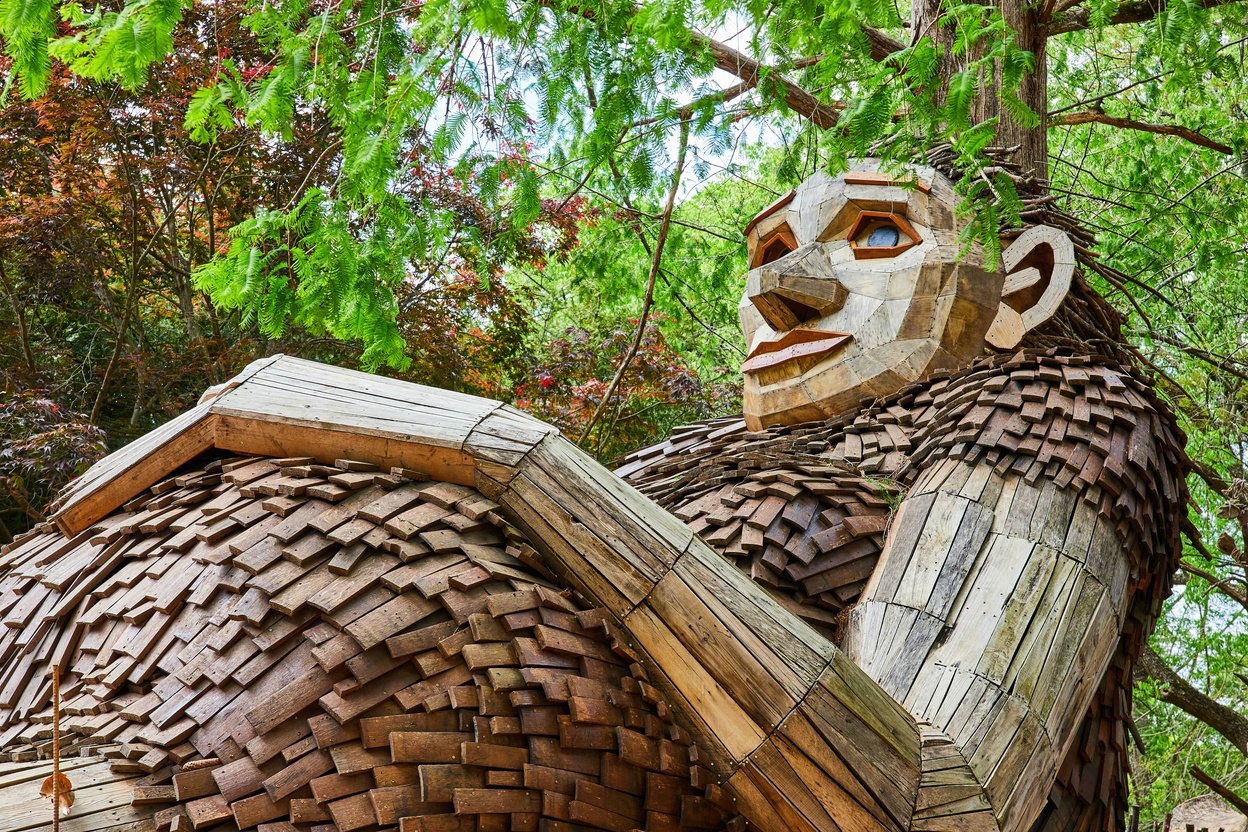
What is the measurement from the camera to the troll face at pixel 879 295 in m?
2.94

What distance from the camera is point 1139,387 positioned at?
2764mm

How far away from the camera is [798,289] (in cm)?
301

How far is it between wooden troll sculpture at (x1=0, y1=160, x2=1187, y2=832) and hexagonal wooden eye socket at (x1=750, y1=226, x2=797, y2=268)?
1084mm

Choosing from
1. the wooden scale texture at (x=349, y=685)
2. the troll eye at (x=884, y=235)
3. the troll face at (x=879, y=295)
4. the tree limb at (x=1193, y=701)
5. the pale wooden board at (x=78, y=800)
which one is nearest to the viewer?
the pale wooden board at (x=78, y=800)

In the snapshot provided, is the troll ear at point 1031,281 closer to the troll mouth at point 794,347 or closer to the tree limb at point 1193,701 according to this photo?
the troll mouth at point 794,347

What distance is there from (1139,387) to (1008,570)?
3.01 feet

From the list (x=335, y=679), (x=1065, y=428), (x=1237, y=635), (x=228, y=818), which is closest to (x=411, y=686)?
(x=335, y=679)

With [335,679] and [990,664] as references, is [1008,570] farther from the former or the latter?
[335,679]

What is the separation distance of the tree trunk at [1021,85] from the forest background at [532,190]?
0.06 ft

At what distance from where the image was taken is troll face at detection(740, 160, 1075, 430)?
2943 millimetres

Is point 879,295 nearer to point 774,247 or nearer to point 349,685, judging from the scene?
point 774,247

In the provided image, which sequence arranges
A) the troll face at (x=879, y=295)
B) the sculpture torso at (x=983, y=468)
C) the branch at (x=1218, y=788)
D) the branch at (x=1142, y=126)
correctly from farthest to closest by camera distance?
the branch at (x=1142, y=126), the branch at (x=1218, y=788), the troll face at (x=879, y=295), the sculpture torso at (x=983, y=468)

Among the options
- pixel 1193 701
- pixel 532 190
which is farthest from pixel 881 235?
pixel 1193 701

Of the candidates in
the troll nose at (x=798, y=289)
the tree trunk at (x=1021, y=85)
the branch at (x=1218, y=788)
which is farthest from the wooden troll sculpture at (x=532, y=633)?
the tree trunk at (x=1021, y=85)
